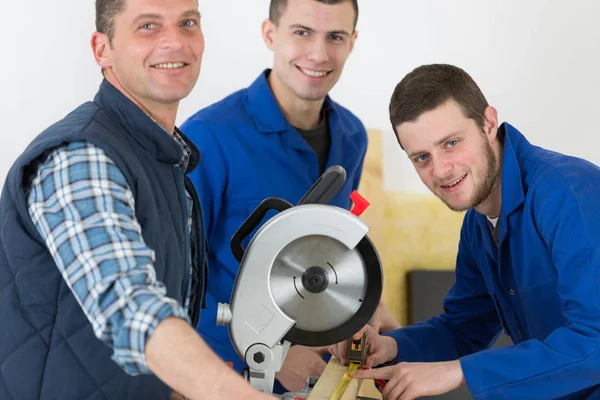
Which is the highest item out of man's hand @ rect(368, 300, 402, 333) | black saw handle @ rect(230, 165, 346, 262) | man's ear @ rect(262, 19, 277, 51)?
man's ear @ rect(262, 19, 277, 51)

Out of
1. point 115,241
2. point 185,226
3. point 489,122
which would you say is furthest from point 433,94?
point 115,241

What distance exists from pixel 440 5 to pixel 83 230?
2643 millimetres

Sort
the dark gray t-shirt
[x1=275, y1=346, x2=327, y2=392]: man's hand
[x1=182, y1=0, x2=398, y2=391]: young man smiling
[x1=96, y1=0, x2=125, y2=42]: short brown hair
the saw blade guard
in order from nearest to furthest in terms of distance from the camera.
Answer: the saw blade guard
[x1=96, y1=0, x2=125, y2=42]: short brown hair
[x1=275, y1=346, x2=327, y2=392]: man's hand
[x1=182, y1=0, x2=398, y2=391]: young man smiling
the dark gray t-shirt

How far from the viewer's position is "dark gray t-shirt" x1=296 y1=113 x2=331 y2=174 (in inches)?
93.7

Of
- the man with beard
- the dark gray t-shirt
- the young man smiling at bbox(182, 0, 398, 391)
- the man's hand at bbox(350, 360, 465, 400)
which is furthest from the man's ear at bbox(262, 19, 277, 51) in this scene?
the man's hand at bbox(350, 360, 465, 400)

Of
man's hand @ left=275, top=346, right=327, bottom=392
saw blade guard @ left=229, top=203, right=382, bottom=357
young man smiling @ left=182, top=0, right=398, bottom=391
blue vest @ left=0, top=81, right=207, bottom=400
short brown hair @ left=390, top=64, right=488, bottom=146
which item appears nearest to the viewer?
blue vest @ left=0, top=81, right=207, bottom=400

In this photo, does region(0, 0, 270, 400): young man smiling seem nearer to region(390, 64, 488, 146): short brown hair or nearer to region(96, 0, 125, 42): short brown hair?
region(96, 0, 125, 42): short brown hair

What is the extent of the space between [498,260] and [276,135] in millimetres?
750

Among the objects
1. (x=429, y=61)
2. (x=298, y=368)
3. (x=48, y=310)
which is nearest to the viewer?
(x=48, y=310)

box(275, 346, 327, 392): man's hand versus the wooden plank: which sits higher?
the wooden plank

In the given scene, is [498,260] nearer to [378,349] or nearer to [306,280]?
[378,349]

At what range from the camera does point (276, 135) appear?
90.4 inches

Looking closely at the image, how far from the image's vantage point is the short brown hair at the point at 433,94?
71.6 inches

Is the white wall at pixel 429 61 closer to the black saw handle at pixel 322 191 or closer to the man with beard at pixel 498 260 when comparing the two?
the man with beard at pixel 498 260
